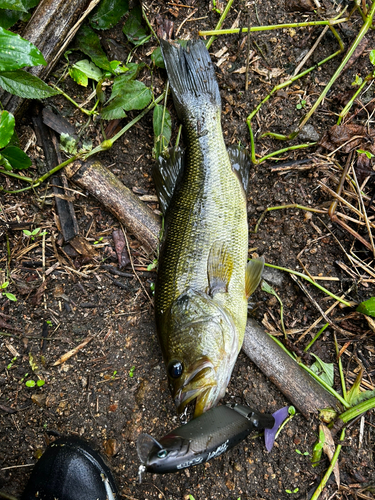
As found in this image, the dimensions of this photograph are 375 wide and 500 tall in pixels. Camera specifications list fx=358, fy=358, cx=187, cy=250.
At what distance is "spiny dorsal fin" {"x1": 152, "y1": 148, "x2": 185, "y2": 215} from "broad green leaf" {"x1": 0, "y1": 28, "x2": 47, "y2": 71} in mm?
1205

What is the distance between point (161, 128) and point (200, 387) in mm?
2128

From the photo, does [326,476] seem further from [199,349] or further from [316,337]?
[199,349]

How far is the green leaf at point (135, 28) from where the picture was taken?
320 cm

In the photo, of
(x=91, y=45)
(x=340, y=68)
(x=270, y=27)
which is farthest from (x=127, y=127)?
(x=340, y=68)

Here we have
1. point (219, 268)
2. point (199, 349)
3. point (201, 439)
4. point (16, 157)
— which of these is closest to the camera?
point (201, 439)

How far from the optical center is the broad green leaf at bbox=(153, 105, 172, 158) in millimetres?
3107

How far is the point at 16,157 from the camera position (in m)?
2.98

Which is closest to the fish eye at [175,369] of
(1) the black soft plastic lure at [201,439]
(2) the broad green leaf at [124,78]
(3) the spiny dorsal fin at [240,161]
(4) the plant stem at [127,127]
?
(1) the black soft plastic lure at [201,439]

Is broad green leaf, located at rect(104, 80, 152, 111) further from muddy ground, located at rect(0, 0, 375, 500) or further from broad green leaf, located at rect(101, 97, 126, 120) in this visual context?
muddy ground, located at rect(0, 0, 375, 500)

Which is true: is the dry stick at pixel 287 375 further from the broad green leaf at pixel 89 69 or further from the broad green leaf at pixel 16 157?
the broad green leaf at pixel 89 69

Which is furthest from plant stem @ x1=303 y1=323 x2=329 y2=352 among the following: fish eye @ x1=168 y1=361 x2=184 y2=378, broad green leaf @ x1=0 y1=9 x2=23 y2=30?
broad green leaf @ x1=0 y1=9 x2=23 y2=30

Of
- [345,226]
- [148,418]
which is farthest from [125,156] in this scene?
[148,418]

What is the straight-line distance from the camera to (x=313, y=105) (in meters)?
3.25

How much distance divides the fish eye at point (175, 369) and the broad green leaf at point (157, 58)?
100 inches
